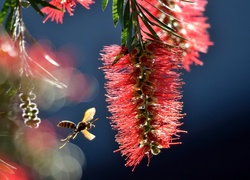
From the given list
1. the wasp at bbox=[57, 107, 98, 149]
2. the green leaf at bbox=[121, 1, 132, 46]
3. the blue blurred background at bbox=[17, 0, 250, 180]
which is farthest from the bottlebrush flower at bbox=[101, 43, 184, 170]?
the blue blurred background at bbox=[17, 0, 250, 180]

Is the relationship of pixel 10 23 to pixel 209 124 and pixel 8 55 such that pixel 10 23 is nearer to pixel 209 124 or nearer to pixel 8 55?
pixel 8 55

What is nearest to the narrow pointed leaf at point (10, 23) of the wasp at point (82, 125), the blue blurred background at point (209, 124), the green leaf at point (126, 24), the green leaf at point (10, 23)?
the green leaf at point (10, 23)

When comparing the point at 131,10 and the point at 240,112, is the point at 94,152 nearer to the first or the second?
the point at 240,112

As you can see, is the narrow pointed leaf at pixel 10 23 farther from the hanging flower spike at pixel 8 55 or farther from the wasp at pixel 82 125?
the wasp at pixel 82 125

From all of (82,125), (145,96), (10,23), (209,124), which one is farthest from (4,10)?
(209,124)

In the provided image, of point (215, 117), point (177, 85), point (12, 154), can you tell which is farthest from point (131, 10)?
point (215, 117)
